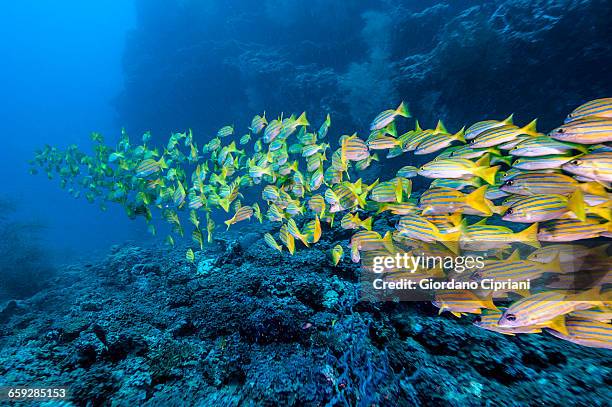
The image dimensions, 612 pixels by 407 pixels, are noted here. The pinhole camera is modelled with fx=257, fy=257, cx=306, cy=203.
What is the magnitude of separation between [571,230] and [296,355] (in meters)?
3.02

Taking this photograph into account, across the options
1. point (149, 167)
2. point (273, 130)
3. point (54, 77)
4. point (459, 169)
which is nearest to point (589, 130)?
point (459, 169)

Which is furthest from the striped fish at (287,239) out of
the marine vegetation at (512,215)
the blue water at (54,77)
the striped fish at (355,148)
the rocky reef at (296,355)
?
the blue water at (54,77)

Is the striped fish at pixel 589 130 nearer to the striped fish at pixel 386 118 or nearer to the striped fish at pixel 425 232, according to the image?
the striped fish at pixel 425 232

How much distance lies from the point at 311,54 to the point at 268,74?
359cm

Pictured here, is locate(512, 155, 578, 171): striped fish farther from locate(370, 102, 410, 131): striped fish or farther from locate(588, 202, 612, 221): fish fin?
locate(370, 102, 410, 131): striped fish

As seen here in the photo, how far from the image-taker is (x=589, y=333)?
1902mm

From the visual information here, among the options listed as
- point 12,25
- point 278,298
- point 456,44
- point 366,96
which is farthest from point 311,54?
point 12,25

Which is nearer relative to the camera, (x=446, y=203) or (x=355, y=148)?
(x=446, y=203)

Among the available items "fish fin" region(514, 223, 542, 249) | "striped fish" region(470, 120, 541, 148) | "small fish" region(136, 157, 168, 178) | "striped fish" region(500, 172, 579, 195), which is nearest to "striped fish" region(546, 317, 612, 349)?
"fish fin" region(514, 223, 542, 249)

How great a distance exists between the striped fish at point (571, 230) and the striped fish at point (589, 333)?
815mm

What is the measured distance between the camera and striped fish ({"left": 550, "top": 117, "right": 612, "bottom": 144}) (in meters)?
2.39

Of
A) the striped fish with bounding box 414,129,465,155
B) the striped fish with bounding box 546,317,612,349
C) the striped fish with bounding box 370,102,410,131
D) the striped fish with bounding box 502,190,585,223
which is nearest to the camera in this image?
the striped fish with bounding box 546,317,612,349

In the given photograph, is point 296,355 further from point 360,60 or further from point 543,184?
point 360,60

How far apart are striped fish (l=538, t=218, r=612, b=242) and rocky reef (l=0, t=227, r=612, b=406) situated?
1.11m
